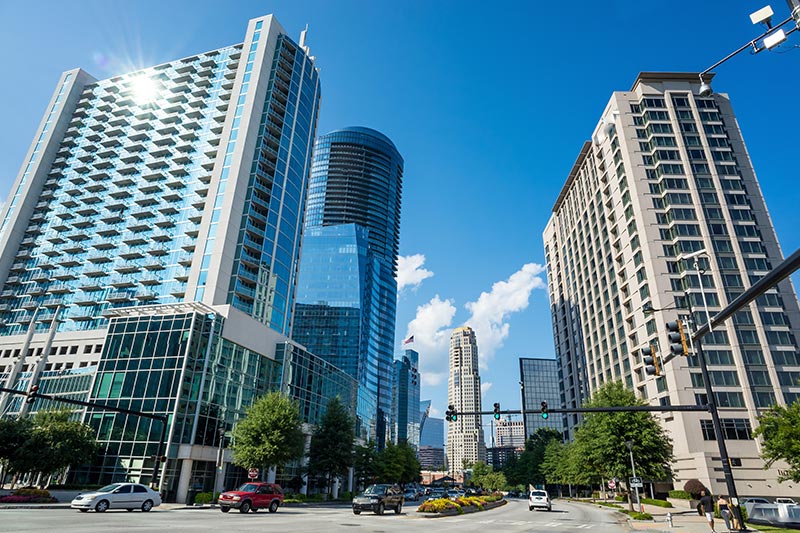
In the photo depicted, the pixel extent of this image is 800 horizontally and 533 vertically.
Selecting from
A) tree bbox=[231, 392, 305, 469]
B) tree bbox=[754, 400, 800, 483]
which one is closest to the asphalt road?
tree bbox=[231, 392, 305, 469]

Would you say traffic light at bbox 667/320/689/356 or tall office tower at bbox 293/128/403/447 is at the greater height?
tall office tower at bbox 293/128/403/447

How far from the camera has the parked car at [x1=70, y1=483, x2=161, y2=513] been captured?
25467 millimetres

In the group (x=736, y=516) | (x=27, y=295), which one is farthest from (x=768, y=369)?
(x=27, y=295)

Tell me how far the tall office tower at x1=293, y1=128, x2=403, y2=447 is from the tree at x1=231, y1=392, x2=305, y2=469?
60.9m

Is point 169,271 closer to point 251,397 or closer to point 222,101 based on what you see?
point 251,397

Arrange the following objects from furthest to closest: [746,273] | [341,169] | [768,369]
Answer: [341,169] → [746,273] → [768,369]

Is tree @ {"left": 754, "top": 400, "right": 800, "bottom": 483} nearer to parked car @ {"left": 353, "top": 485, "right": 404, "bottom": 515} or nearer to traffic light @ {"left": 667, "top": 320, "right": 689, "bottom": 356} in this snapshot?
parked car @ {"left": 353, "top": 485, "right": 404, "bottom": 515}

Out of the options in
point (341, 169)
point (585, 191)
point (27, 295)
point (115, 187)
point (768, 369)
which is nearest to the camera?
point (768, 369)

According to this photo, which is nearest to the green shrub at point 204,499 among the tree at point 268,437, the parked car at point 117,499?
the tree at point 268,437

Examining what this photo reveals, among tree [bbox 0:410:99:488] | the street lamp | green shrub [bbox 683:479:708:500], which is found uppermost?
the street lamp

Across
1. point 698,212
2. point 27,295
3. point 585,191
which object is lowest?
point 27,295

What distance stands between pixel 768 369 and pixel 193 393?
246 ft

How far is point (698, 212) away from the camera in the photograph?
72.3 m

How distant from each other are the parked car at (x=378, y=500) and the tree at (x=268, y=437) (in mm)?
15315
